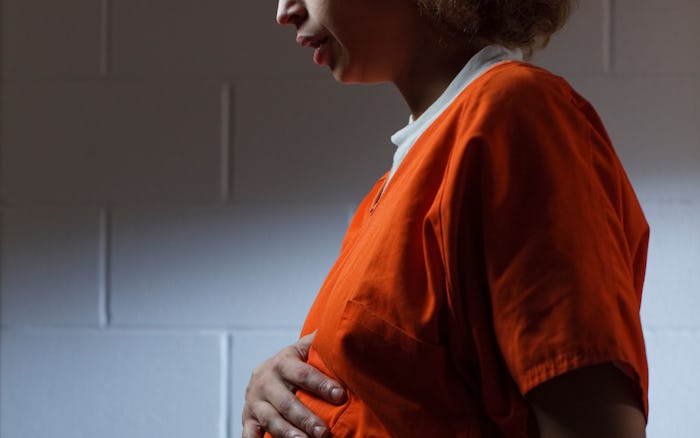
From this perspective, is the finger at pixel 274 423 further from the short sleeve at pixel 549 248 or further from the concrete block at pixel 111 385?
the concrete block at pixel 111 385

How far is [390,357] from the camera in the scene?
0.64m

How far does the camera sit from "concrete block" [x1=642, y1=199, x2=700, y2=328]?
5.16ft

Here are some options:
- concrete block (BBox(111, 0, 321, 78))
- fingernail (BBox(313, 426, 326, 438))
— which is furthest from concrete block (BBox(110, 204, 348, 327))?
fingernail (BBox(313, 426, 326, 438))

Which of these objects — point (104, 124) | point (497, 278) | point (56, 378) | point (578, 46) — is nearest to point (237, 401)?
point (56, 378)

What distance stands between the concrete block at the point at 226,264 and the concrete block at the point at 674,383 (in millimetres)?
705

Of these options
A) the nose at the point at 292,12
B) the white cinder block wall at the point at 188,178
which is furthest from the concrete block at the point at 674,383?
the nose at the point at 292,12

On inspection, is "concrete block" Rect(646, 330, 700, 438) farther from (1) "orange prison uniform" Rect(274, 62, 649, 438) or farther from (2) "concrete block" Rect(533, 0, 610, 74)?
(1) "orange prison uniform" Rect(274, 62, 649, 438)

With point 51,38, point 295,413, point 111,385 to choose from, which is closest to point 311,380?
point 295,413

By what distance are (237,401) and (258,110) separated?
63 centimetres

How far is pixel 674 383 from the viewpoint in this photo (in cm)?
157

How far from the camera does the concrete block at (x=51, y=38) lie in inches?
66.6

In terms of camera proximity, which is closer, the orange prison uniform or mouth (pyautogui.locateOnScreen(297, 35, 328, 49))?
the orange prison uniform

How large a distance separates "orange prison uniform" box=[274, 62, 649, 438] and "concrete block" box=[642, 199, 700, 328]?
0.95m

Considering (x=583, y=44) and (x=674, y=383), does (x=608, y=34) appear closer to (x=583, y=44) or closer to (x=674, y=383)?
(x=583, y=44)
